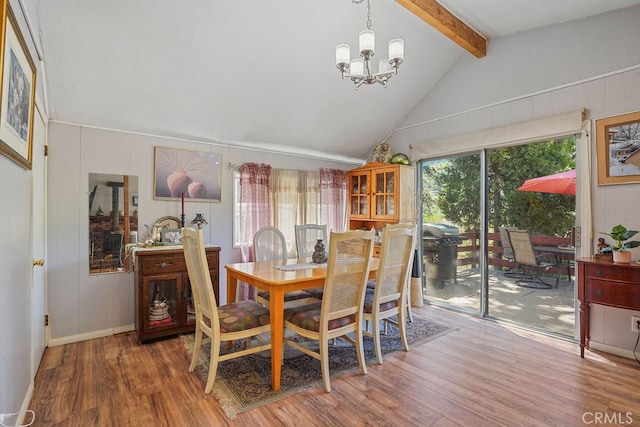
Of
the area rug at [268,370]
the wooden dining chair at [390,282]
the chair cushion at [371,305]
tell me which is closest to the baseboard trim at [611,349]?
the area rug at [268,370]

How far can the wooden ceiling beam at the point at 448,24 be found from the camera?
286cm

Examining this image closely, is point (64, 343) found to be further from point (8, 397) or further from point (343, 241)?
point (343, 241)

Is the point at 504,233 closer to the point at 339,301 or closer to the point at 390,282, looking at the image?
the point at 390,282

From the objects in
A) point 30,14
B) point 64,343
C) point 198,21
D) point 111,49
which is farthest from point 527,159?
point 64,343

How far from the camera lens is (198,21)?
2.58 m

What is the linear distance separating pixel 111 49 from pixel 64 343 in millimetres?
2585

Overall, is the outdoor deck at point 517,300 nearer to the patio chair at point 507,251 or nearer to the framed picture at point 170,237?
the patio chair at point 507,251

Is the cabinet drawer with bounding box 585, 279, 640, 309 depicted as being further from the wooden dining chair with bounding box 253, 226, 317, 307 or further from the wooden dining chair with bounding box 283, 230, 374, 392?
the wooden dining chair with bounding box 253, 226, 317, 307

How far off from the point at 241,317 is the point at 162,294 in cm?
122

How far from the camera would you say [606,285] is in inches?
102

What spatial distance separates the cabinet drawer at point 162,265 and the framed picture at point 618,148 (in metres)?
3.92

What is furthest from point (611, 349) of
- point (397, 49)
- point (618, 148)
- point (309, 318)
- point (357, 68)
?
point (357, 68)

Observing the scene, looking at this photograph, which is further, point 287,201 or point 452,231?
point 287,201

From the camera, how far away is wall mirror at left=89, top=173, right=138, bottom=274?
313 cm
